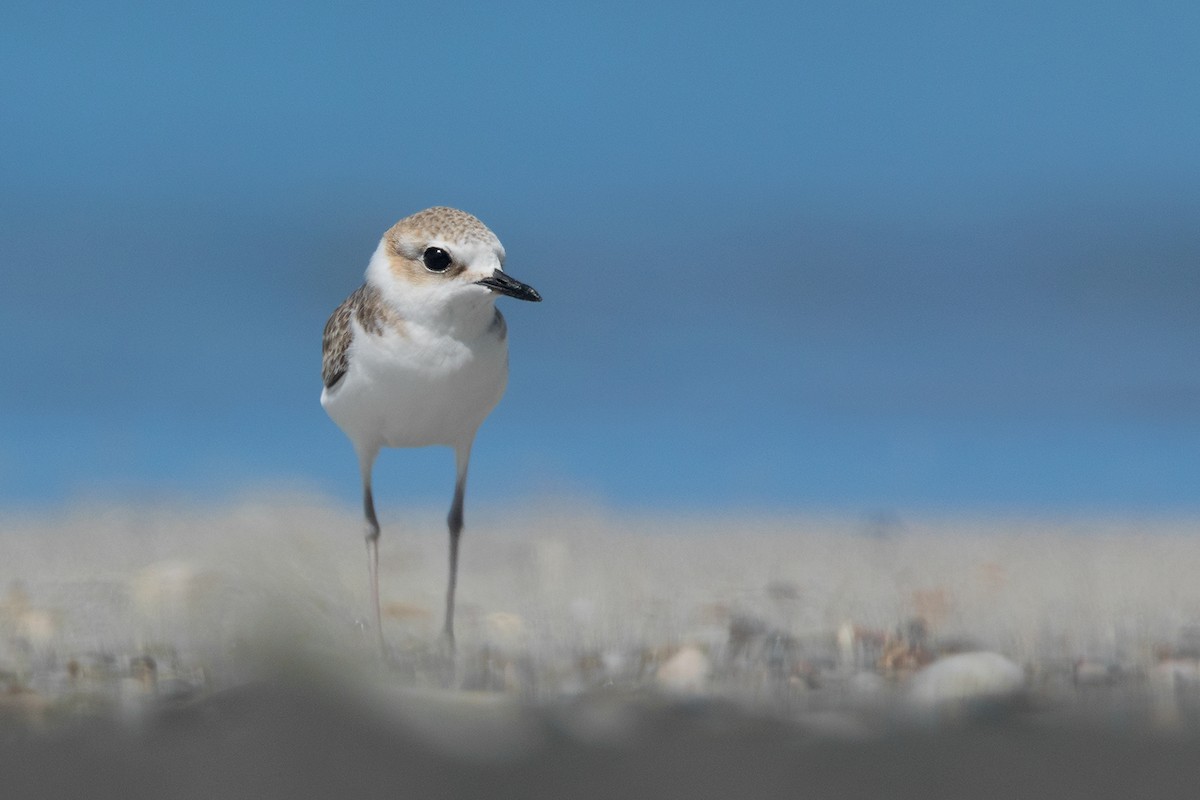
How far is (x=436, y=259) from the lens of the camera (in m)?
4.48

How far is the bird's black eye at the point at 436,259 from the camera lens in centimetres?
446

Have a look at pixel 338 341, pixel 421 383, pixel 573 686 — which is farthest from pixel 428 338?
pixel 573 686

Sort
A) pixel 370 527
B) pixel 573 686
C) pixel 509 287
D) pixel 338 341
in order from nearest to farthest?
pixel 573 686, pixel 509 287, pixel 338 341, pixel 370 527

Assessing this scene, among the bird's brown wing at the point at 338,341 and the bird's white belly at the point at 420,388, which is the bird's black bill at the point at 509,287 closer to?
the bird's white belly at the point at 420,388

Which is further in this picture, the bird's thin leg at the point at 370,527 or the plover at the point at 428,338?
the bird's thin leg at the point at 370,527

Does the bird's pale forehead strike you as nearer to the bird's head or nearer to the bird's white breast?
the bird's head

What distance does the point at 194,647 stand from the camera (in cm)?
331

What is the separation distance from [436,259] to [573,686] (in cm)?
206

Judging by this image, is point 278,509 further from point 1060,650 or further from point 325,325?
point 325,325

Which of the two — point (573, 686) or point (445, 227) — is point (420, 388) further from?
point (573, 686)

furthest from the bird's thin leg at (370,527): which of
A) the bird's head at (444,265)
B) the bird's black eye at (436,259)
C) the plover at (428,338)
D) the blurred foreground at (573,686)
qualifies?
the bird's black eye at (436,259)

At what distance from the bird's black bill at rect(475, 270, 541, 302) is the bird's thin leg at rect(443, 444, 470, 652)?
831 mm

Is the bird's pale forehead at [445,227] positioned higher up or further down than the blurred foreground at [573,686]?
higher up

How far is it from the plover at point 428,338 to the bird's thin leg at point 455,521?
33 mm
